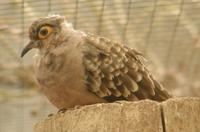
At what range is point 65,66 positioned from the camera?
11.2ft

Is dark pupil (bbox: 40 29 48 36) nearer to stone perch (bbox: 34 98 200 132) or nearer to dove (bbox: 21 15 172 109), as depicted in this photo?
dove (bbox: 21 15 172 109)

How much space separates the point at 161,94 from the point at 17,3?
174cm

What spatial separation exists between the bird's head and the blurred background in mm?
1068

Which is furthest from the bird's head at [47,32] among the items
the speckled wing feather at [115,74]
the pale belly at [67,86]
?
the pale belly at [67,86]

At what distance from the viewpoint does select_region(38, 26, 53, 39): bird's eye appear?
3809 millimetres

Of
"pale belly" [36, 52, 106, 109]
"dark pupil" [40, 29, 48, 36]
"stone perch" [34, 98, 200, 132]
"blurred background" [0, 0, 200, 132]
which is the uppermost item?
"stone perch" [34, 98, 200, 132]

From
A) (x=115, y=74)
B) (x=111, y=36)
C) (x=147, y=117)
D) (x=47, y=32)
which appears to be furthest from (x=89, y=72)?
(x=111, y=36)

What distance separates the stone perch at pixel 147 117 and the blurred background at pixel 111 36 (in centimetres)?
230

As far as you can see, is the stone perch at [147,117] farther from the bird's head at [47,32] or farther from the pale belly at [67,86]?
the bird's head at [47,32]

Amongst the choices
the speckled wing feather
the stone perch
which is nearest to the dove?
the speckled wing feather

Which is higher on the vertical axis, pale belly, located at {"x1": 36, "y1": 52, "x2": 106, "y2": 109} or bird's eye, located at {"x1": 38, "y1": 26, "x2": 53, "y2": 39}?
bird's eye, located at {"x1": 38, "y1": 26, "x2": 53, "y2": 39}

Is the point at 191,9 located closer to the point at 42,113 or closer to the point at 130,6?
the point at 130,6

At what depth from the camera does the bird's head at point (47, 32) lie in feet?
12.3

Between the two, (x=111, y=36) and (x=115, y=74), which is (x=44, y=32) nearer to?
(x=115, y=74)
